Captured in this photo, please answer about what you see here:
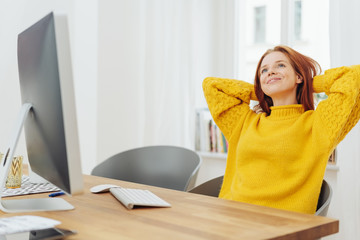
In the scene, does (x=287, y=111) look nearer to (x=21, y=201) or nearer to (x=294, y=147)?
(x=294, y=147)

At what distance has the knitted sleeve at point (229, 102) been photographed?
1896 millimetres

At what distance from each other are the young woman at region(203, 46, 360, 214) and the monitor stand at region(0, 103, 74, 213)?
697 mm

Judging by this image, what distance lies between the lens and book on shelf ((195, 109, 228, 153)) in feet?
10.6

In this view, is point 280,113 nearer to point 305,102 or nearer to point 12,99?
point 305,102

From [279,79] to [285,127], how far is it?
20cm

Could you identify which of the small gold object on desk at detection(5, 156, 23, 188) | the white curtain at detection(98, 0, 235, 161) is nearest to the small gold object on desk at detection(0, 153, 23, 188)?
the small gold object on desk at detection(5, 156, 23, 188)

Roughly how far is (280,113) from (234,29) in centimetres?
187

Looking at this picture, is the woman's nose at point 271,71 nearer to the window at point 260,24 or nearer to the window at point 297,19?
the window at point 297,19

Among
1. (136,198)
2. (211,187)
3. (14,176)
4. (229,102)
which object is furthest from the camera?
(229,102)

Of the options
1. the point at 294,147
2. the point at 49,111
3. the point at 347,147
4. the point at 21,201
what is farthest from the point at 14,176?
the point at 347,147

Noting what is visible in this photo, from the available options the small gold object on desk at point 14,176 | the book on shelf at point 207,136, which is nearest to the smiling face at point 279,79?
the small gold object on desk at point 14,176

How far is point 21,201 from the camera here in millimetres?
1274

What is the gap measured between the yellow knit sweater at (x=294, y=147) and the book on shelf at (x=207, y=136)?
1425 mm

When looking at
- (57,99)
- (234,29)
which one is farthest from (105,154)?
(57,99)
